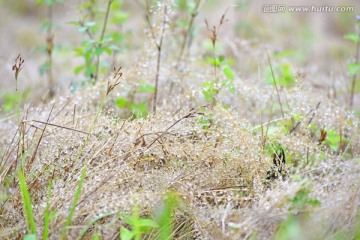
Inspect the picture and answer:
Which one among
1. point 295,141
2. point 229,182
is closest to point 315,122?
point 295,141

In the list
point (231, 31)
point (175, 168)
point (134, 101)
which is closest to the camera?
point (175, 168)

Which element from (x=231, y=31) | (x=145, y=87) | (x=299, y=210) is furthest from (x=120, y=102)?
(x=231, y=31)

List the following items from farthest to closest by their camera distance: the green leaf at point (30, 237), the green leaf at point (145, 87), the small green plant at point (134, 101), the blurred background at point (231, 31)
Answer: the blurred background at point (231, 31) → the green leaf at point (145, 87) → the small green plant at point (134, 101) → the green leaf at point (30, 237)

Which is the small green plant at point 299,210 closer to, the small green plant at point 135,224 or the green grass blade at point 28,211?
the small green plant at point 135,224

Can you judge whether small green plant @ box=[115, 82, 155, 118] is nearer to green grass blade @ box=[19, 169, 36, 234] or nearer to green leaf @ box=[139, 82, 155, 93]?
green leaf @ box=[139, 82, 155, 93]

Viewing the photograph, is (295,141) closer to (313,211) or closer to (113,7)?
(313,211)

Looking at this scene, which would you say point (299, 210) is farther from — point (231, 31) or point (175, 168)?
point (231, 31)

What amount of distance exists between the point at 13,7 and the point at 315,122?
4.80 meters

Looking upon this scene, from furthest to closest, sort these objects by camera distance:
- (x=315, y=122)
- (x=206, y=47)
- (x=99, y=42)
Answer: (x=206, y=47), (x=99, y=42), (x=315, y=122)

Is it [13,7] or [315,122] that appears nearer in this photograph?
[315,122]

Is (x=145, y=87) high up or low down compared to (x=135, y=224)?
up

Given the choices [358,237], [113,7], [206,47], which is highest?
[113,7]

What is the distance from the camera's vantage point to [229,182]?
159 centimetres

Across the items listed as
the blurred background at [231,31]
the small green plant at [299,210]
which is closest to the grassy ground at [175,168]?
the small green plant at [299,210]
